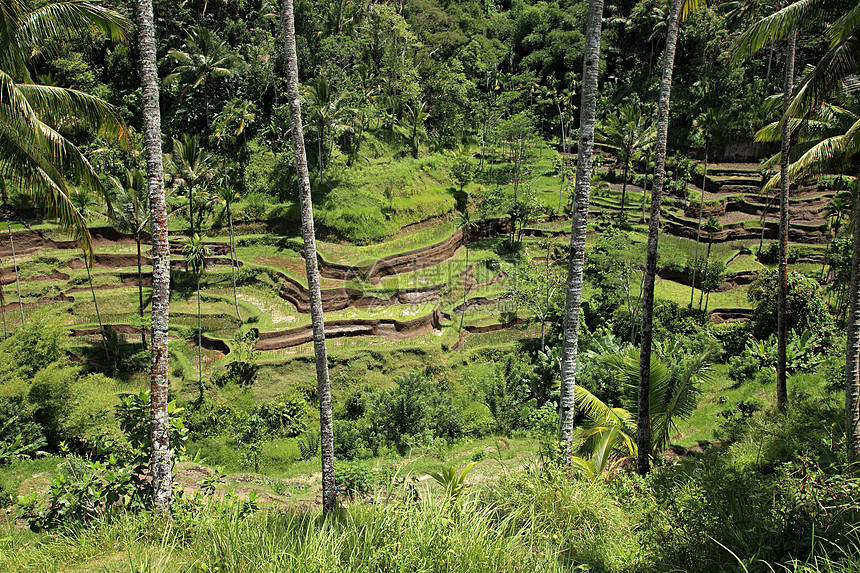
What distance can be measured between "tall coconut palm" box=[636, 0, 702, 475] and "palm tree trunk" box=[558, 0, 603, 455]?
1.91 meters

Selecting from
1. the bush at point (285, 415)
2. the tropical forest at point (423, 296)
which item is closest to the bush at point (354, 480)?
the tropical forest at point (423, 296)

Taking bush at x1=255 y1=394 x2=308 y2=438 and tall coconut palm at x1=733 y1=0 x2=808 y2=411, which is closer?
tall coconut palm at x1=733 y1=0 x2=808 y2=411

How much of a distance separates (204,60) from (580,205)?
34464 mm

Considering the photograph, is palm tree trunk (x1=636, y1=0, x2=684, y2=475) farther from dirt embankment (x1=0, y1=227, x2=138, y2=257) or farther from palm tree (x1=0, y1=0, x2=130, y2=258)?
dirt embankment (x1=0, y1=227, x2=138, y2=257)

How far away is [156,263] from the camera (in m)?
6.91

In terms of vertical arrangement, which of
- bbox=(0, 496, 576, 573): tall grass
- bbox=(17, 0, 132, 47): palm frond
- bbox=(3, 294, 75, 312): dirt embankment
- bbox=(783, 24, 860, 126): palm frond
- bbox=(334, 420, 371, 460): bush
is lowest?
bbox=(334, 420, 371, 460): bush

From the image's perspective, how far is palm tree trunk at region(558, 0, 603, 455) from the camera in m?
7.60

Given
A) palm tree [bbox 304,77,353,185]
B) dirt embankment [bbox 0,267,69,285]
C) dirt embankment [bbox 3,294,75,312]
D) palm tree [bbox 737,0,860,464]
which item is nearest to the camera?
palm tree [bbox 737,0,860,464]

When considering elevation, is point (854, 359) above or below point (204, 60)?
below

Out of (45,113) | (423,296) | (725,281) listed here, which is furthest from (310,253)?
(725,281)

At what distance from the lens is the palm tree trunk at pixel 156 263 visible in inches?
269

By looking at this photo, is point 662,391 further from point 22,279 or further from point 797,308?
point 22,279

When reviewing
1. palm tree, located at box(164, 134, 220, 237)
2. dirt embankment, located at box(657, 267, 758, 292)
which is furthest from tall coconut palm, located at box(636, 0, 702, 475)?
palm tree, located at box(164, 134, 220, 237)

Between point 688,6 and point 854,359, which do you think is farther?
point 688,6
